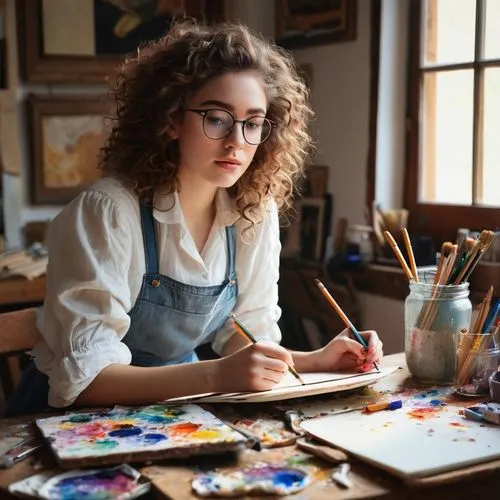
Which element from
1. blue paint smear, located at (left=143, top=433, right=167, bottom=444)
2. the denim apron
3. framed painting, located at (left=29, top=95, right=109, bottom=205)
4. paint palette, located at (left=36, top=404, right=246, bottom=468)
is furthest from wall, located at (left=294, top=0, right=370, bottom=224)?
blue paint smear, located at (left=143, top=433, right=167, bottom=444)

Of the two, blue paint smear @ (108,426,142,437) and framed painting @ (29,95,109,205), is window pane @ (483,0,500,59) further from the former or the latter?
blue paint smear @ (108,426,142,437)

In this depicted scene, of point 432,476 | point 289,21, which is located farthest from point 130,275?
point 289,21

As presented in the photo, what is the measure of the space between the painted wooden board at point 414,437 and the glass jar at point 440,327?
134 millimetres

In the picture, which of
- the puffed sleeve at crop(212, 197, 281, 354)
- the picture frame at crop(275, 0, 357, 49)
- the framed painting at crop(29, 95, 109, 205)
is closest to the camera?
the puffed sleeve at crop(212, 197, 281, 354)

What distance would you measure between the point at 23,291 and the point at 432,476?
1990mm

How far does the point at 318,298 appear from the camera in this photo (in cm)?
301

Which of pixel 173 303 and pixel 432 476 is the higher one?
pixel 173 303

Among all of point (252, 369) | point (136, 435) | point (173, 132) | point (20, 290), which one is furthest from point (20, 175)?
point (136, 435)

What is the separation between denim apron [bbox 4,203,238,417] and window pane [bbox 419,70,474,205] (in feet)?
3.79

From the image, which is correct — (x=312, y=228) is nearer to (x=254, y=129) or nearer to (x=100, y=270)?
(x=254, y=129)

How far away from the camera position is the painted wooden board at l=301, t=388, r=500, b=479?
1.27 metres

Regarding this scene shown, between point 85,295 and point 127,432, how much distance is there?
33cm

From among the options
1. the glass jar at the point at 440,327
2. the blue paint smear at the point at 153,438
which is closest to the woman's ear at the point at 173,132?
the glass jar at the point at 440,327

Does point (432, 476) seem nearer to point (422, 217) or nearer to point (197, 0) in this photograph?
point (422, 217)
